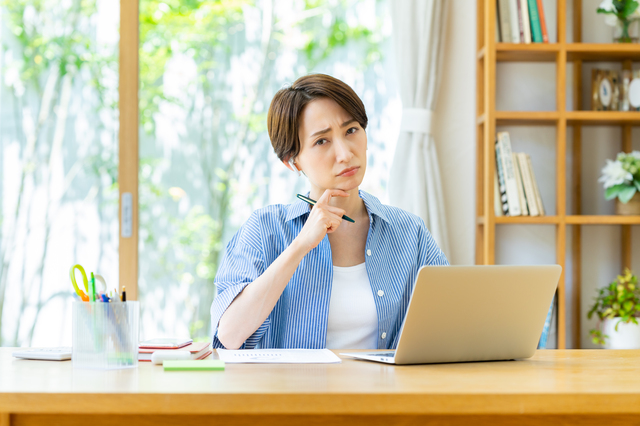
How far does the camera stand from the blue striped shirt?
56.4 inches

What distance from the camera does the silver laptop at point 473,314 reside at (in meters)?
0.98

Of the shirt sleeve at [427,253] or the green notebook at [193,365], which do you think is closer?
the green notebook at [193,365]

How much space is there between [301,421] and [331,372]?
0.14 metres

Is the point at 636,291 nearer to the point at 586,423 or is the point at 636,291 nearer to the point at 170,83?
the point at 586,423

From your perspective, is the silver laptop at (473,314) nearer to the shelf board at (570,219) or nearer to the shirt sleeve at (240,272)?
the shirt sleeve at (240,272)

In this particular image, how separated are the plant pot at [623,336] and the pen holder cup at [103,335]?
1.92 m

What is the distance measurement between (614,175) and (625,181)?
53 mm

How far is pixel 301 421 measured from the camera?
2.66 ft

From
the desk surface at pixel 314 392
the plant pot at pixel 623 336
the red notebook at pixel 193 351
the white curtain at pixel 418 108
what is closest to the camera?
the desk surface at pixel 314 392

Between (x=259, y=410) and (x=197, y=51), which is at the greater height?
(x=197, y=51)

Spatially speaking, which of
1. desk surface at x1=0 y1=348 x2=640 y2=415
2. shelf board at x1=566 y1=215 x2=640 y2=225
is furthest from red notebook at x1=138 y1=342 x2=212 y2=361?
shelf board at x1=566 y1=215 x2=640 y2=225

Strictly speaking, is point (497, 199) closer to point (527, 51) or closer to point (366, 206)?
point (527, 51)

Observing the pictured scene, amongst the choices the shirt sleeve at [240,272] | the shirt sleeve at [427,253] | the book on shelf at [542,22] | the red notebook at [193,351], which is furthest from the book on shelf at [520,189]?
the red notebook at [193,351]

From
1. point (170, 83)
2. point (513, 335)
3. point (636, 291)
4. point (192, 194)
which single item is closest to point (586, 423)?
point (513, 335)
